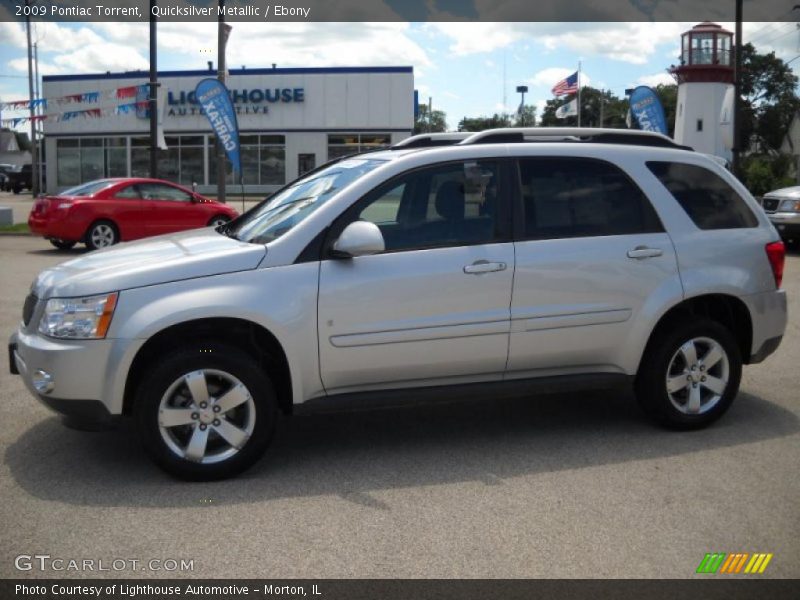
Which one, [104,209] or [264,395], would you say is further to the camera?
[104,209]

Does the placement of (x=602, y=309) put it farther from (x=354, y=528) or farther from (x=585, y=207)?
(x=354, y=528)

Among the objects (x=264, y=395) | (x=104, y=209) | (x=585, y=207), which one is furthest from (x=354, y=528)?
(x=104, y=209)

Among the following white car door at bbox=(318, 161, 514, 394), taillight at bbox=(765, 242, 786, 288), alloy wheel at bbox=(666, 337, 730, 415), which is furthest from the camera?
taillight at bbox=(765, 242, 786, 288)

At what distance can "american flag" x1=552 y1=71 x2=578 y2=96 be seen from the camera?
40.5 metres

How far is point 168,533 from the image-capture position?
4.22 m

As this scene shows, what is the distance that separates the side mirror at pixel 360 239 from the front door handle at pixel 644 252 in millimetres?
1659

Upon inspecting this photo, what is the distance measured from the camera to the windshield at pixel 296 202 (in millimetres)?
5363

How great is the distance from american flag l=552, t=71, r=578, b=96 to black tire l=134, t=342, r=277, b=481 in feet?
123

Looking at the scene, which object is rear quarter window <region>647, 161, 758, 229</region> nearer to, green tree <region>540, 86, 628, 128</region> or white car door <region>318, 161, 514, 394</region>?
white car door <region>318, 161, 514, 394</region>

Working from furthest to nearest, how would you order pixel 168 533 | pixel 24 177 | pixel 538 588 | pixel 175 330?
pixel 24 177
pixel 175 330
pixel 168 533
pixel 538 588

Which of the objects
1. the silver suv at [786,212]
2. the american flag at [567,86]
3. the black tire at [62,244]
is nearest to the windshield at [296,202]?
the black tire at [62,244]

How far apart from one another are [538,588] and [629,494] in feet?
4.15

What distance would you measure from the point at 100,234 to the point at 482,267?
13.8 m

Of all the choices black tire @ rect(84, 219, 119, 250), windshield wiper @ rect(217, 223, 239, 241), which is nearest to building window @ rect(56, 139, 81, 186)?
black tire @ rect(84, 219, 119, 250)
